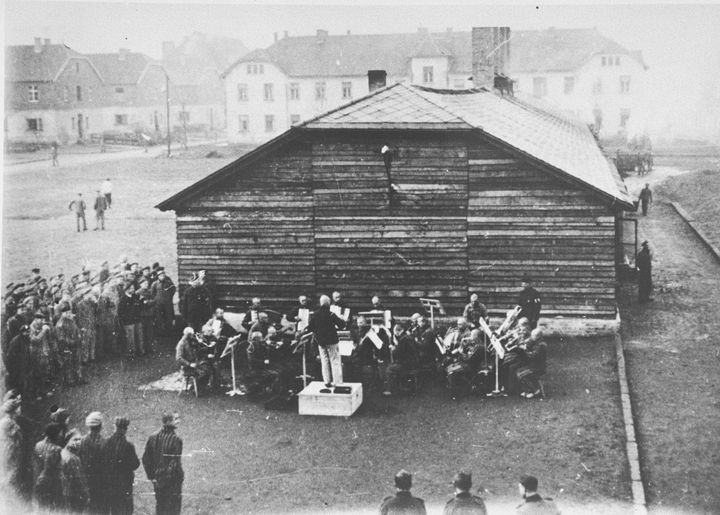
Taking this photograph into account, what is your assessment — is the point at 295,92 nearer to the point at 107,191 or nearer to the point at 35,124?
the point at 107,191

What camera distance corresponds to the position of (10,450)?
1070 cm

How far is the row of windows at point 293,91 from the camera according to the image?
45.0 metres

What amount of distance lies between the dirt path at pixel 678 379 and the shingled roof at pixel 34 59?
1165cm

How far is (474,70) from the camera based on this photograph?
31359 mm

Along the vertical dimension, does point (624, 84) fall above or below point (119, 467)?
above

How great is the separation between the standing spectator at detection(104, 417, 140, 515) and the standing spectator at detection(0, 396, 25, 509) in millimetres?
1319

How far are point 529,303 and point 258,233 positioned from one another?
6.66m

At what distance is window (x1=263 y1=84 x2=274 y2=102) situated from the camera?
4641 centimetres

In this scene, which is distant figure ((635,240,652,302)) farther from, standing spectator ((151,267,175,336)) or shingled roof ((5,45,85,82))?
shingled roof ((5,45,85,82))

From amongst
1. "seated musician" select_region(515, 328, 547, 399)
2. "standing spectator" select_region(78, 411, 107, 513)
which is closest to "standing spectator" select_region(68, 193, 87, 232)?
"seated musician" select_region(515, 328, 547, 399)

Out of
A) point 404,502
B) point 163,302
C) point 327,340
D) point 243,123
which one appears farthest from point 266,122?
point 404,502

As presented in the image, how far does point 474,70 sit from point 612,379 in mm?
18019

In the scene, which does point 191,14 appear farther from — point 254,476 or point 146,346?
point 146,346

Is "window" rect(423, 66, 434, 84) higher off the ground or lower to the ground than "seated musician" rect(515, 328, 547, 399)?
higher
